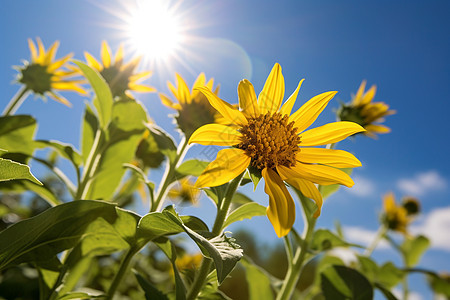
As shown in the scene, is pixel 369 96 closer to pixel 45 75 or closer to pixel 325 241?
pixel 325 241

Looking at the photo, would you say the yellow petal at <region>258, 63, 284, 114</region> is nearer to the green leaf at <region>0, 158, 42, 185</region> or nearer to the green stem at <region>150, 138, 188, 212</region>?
the green stem at <region>150, 138, 188, 212</region>

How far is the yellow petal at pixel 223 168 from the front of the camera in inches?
31.9

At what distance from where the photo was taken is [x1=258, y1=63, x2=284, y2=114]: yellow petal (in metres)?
1.00

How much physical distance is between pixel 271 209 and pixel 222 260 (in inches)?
8.8

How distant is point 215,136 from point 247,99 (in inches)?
6.7

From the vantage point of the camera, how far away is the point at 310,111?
1017mm

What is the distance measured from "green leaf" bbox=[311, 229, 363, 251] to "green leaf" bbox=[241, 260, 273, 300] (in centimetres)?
23

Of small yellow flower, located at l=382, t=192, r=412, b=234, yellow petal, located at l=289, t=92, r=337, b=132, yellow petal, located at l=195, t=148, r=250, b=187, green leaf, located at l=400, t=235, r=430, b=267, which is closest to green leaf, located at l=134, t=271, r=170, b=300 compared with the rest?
yellow petal, located at l=195, t=148, r=250, b=187

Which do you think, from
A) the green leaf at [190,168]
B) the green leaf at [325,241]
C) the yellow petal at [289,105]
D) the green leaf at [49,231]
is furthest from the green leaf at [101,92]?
the green leaf at [325,241]

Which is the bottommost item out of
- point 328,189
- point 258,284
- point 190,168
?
point 258,284

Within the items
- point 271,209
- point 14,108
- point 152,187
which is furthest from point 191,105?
point 14,108

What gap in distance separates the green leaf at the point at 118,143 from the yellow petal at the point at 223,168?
714 millimetres

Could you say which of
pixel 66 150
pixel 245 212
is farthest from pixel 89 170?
pixel 245 212

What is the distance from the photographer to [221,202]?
100 cm
